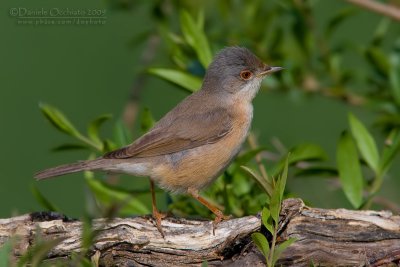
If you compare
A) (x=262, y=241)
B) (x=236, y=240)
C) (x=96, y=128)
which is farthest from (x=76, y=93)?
(x=262, y=241)

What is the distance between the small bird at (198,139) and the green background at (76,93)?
7.82ft

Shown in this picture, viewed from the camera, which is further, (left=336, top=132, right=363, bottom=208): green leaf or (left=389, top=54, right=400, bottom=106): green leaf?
(left=389, top=54, right=400, bottom=106): green leaf

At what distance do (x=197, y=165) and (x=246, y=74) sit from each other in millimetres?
1094

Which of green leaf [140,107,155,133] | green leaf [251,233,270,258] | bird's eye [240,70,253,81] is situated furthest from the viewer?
bird's eye [240,70,253,81]

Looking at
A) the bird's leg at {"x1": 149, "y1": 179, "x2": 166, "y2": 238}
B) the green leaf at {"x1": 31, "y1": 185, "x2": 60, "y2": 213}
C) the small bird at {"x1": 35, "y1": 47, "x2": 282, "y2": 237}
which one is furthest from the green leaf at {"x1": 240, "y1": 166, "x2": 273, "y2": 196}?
the green leaf at {"x1": 31, "y1": 185, "x2": 60, "y2": 213}

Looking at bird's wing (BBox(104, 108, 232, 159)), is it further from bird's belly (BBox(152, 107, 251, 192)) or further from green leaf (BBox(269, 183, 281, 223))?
green leaf (BBox(269, 183, 281, 223))

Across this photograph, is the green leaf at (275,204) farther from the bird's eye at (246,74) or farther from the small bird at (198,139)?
the bird's eye at (246,74)

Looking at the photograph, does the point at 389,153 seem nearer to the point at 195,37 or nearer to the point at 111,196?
the point at 195,37

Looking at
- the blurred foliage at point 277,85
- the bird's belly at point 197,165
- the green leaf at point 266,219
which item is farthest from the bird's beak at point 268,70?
the green leaf at point 266,219

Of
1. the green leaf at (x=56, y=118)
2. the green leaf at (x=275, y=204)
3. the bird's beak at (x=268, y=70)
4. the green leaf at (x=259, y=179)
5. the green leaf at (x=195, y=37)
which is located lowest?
the green leaf at (x=275, y=204)

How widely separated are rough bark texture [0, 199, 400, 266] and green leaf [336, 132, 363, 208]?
37 cm

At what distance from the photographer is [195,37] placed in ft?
16.3

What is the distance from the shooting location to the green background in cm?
829

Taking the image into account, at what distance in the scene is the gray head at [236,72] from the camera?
559cm
